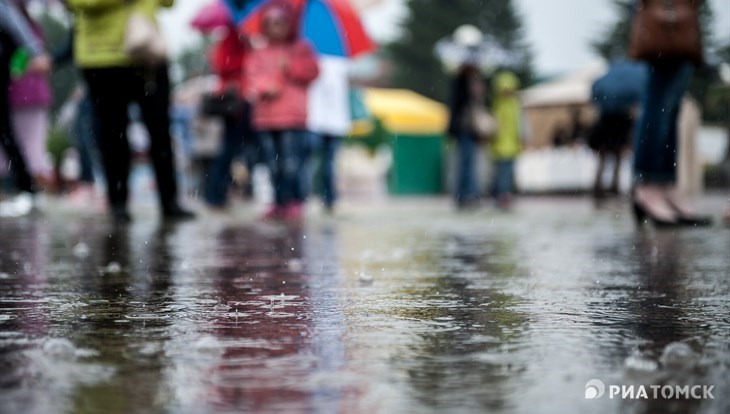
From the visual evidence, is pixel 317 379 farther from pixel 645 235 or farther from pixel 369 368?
pixel 645 235

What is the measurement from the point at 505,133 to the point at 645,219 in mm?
6913

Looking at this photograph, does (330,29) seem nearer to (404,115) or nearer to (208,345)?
(208,345)

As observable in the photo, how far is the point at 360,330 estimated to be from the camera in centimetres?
253

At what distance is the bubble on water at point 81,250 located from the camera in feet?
16.4

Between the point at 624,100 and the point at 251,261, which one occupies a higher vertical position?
the point at 624,100

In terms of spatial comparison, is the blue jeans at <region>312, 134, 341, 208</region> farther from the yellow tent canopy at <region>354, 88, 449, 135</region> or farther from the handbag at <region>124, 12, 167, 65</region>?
the yellow tent canopy at <region>354, 88, 449, 135</region>

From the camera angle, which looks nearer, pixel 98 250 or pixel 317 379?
pixel 317 379

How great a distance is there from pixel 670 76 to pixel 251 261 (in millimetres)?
3284

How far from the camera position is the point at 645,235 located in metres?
6.35

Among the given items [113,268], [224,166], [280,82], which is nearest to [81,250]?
[113,268]

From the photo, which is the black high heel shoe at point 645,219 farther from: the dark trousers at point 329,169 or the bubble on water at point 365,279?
the dark trousers at point 329,169

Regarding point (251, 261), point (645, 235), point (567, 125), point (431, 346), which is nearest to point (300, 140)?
point (645, 235)

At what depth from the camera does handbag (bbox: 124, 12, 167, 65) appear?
778cm

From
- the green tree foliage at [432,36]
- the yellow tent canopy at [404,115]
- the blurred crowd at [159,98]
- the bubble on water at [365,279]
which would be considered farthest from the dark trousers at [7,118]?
the green tree foliage at [432,36]
